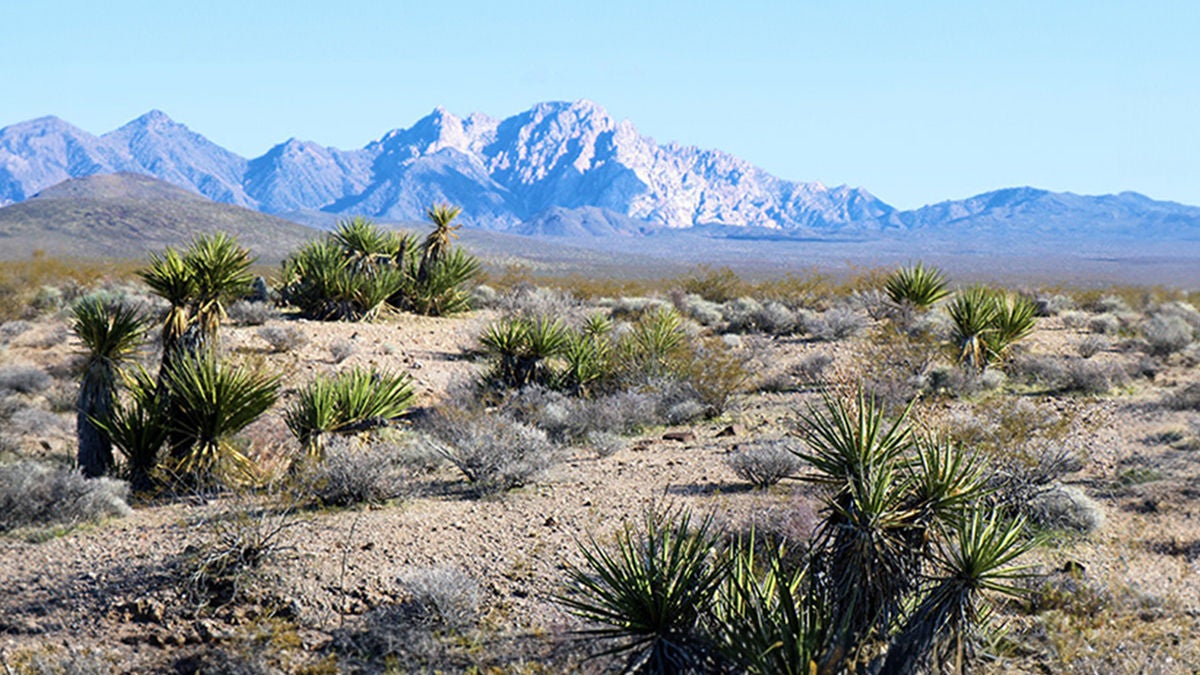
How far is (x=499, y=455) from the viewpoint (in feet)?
33.6

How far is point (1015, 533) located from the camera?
18.5 ft

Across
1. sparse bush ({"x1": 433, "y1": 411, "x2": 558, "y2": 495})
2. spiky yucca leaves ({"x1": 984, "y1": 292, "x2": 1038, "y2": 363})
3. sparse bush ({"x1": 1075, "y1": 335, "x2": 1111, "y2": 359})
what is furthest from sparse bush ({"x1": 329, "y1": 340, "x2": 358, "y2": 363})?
sparse bush ({"x1": 1075, "y1": 335, "x2": 1111, "y2": 359})

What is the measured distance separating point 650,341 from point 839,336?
6.74 metres

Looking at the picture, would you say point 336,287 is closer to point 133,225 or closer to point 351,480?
point 351,480

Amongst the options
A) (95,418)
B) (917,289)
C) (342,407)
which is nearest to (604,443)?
(342,407)

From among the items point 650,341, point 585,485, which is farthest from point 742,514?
point 650,341

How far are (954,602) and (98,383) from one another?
8630 millimetres

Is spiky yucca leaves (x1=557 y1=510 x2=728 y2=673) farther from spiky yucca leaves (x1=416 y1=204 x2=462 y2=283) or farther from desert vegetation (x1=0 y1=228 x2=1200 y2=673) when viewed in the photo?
spiky yucca leaves (x1=416 y1=204 x2=462 y2=283)

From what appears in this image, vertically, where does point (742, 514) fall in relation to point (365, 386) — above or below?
below

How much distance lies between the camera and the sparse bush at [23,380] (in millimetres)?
15742

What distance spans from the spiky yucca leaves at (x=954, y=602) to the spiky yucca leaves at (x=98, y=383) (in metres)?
8.11

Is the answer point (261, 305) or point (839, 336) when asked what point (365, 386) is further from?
point (839, 336)

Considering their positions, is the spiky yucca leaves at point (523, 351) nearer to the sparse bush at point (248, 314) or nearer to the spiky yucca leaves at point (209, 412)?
the spiky yucca leaves at point (209, 412)

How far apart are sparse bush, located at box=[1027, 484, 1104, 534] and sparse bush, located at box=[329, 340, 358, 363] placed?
1142 centimetres
